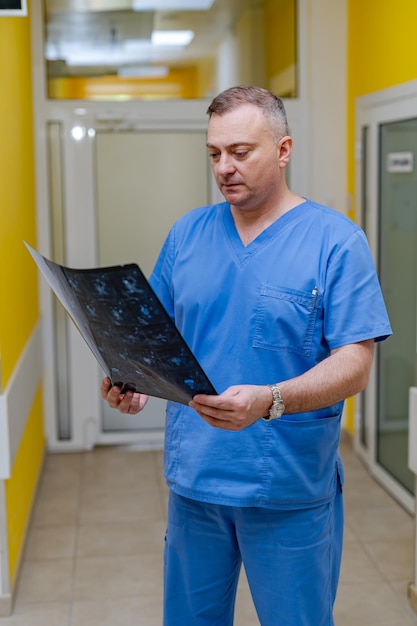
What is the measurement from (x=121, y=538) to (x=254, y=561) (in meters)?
2.04

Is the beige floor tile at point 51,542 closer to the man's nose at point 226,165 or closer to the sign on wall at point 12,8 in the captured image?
the sign on wall at point 12,8

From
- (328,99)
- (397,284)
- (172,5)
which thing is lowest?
(397,284)

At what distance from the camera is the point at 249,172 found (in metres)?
1.70

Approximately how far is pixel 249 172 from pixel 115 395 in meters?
0.51

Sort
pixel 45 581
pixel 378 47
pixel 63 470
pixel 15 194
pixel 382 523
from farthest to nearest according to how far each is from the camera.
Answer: pixel 63 470 < pixel 378 47 < pixel 382 523 < pixel 15 194 < pixel 45 581

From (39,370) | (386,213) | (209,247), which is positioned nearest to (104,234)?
(39,370)

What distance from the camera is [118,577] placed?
3.34m

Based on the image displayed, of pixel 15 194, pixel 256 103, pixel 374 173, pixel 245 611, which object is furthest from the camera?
pixel 374 173

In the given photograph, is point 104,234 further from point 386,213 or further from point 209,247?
point 209,247

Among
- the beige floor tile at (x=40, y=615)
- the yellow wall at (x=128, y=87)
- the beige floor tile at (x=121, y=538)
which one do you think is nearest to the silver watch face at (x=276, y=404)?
the beige floor tile at (x=40, y=615)

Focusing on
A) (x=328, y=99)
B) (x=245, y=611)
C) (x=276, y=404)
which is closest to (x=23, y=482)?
(x=245, y=611)

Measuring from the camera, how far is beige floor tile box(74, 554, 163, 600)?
320cm

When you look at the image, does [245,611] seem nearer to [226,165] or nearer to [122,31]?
[226,165]

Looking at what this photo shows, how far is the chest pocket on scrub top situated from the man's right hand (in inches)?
10.9
